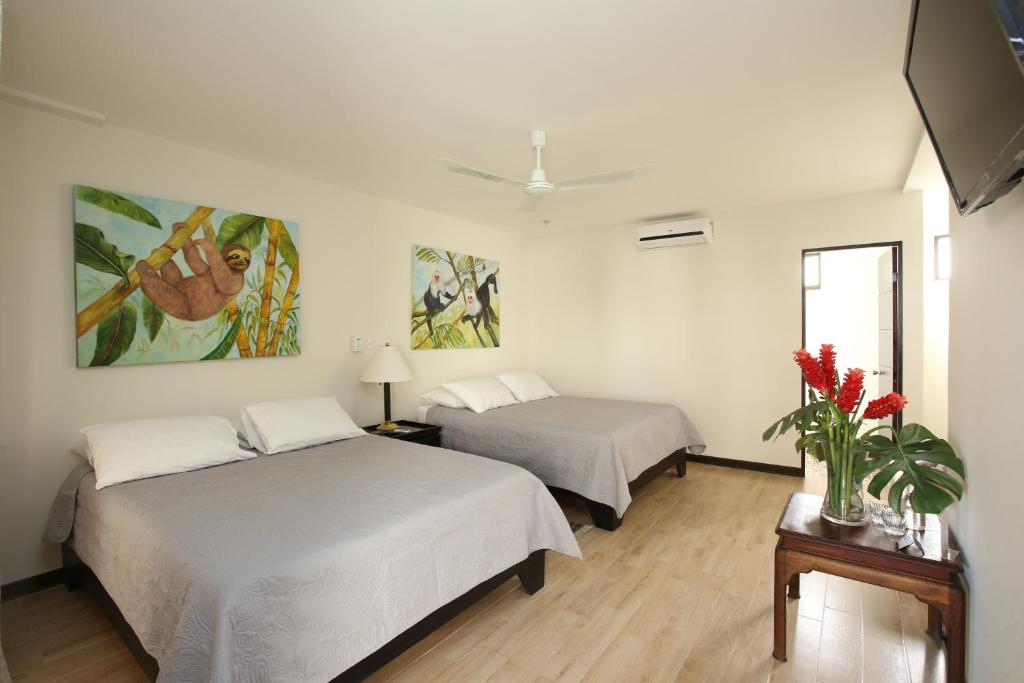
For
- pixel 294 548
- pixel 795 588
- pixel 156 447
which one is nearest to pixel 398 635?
pixel 294 548

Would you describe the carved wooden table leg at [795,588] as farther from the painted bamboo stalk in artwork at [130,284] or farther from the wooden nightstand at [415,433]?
the painted bamboo stalk in artwork at [130,284]

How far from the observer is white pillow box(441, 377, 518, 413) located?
4.02 metres

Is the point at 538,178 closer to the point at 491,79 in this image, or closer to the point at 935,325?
the point at 491,79

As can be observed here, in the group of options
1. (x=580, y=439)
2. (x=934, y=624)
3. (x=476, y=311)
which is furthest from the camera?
(x=476, y=311)

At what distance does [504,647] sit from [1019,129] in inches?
85.9

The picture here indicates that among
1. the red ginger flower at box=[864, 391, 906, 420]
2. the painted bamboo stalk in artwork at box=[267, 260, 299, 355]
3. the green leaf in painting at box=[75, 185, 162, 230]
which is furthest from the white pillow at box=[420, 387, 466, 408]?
the red ginger flower at box=[864, 391, 906, 420]

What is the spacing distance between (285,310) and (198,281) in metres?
0.56

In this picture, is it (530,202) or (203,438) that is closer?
(203,438)

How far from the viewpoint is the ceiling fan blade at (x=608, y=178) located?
2459mm

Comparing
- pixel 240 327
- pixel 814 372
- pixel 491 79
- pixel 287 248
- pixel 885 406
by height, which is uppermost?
pixel 491 79

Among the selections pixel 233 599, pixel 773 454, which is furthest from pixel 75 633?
pixel 773 454

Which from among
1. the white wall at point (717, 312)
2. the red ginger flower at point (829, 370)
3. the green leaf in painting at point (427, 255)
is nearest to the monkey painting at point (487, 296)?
the green leaf in painting at point (427, 255)

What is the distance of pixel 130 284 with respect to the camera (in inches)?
104

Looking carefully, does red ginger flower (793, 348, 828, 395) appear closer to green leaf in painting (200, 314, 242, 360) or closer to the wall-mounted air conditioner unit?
the wall-mounted air conditioner unit
